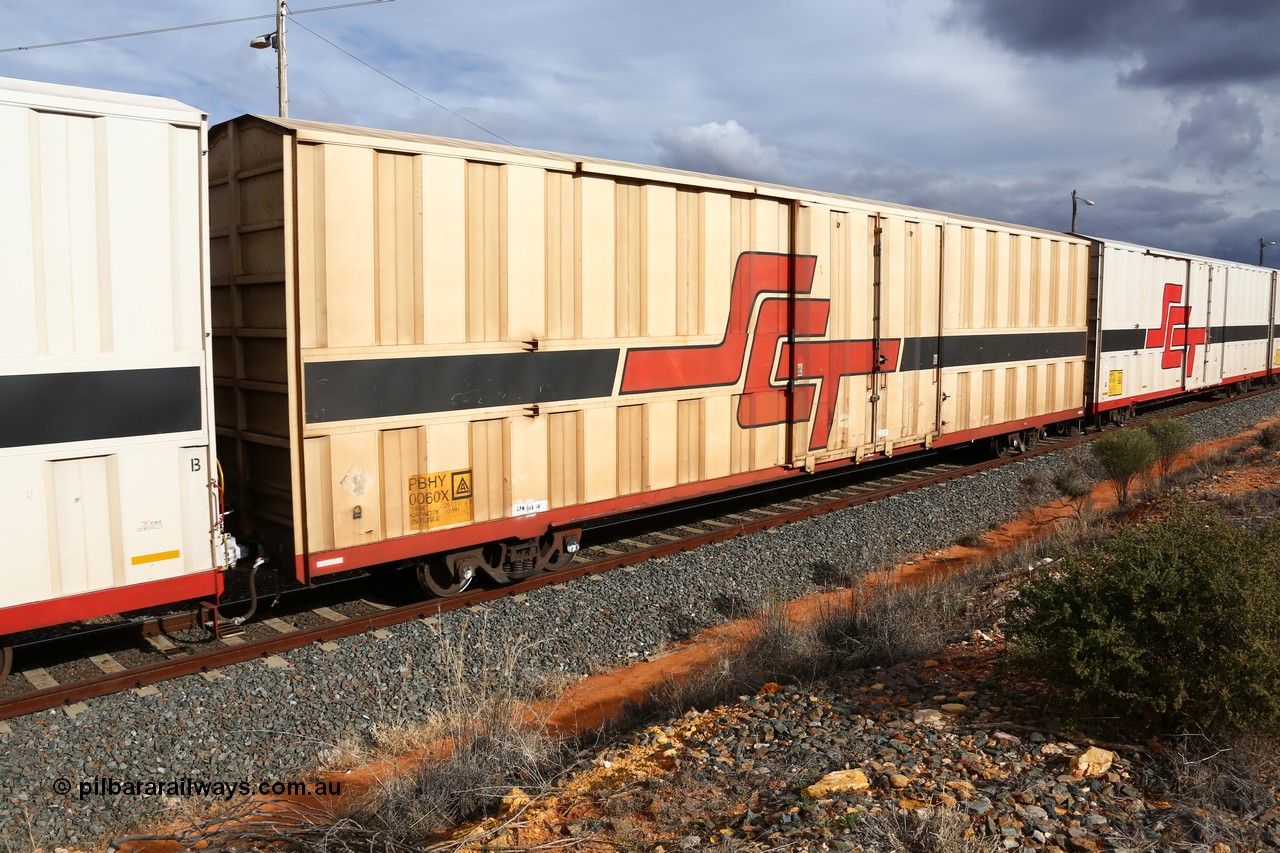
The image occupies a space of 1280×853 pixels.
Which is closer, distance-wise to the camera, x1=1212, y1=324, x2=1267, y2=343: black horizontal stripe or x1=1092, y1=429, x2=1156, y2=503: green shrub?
x1=1092, y1=429, x2=1156, y2=503: green shrub

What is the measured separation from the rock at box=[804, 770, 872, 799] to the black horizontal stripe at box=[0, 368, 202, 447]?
478 centimetres

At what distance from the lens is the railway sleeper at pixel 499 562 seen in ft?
27.1

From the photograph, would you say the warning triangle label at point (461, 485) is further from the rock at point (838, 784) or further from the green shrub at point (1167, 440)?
the green shrub at point (1167, 440)

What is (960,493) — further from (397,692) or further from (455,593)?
(397,692)

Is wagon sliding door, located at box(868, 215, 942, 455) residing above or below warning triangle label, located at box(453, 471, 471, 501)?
above

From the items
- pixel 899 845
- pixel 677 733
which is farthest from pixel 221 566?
pixel 899 845

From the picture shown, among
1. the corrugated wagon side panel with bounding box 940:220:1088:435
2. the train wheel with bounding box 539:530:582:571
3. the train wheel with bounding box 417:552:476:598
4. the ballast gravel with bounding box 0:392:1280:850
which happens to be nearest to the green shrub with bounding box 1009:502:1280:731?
the ballast gravel with bounding box 0:392:1280:850

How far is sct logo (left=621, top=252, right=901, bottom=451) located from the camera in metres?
9.73

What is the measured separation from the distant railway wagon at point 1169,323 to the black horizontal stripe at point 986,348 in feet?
4.46

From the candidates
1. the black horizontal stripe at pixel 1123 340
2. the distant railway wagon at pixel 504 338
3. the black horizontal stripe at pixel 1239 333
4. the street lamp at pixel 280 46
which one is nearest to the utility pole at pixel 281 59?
the street lamp at pixel 280 46

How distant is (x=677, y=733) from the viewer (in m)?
5.45

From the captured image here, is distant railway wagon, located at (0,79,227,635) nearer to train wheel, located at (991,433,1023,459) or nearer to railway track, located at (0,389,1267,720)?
railway track, located at (0,389,1267,720)

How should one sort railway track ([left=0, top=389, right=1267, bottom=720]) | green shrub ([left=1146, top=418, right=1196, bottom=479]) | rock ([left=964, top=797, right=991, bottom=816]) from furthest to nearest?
green shrub ([left=1146, top=418, right=1196, bottom=479]) → railway track ([left=0, top=389, right=1267, bottom=720]) → rock ([left=964, top=797, right=991, bottom=816])

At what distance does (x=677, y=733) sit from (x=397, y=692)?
231cm
